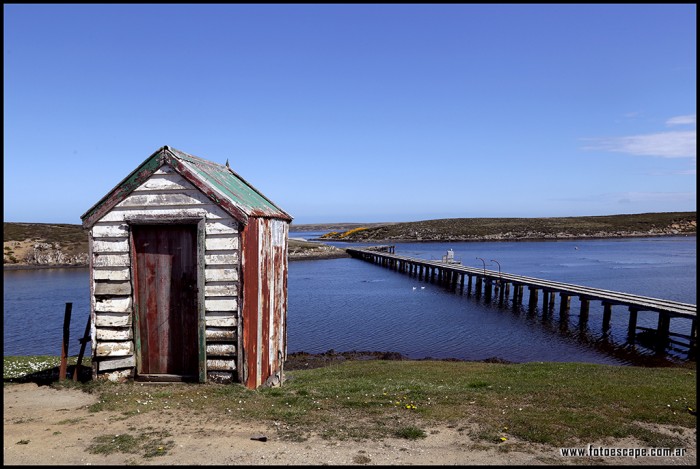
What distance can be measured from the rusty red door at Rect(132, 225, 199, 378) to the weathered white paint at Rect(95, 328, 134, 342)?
0.80 ft

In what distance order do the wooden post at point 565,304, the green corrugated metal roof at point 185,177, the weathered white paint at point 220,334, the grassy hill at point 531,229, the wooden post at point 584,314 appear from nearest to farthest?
1. the green corrugated metal roof at point 185,177
2. the weathered white paint at point 220,334
3. the wooden post at point 584,314
4. the wooden post at point 565,304
5. the grassy hill at point 531,229

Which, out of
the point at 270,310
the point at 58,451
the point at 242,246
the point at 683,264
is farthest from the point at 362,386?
the point at 683,264

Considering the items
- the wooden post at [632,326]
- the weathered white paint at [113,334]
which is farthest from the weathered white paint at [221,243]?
the wooden post at [632,326]

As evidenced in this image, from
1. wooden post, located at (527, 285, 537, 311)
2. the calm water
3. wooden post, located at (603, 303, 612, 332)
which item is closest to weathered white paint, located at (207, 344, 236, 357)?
the calm water

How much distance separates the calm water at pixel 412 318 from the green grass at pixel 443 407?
1283 centimetres

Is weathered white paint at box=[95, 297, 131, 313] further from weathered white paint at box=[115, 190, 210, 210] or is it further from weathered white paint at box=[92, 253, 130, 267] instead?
weathered white paint at box=[115, 190, 210, 210]

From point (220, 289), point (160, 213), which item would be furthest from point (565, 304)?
point (160, 213)

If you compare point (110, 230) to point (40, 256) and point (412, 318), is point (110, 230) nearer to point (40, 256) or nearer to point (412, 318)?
point (412, 318)

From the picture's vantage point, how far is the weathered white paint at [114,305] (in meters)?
11.3

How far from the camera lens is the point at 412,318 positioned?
3400cm

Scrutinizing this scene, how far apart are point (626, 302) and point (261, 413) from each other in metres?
25.4

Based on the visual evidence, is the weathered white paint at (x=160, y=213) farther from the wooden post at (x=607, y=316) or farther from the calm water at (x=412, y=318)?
the wooden post at (x=607, y=316)

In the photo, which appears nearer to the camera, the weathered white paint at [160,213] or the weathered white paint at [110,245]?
the weathered white paint at [160,213]

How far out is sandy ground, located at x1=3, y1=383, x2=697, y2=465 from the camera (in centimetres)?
724
